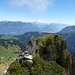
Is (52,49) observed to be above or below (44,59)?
above

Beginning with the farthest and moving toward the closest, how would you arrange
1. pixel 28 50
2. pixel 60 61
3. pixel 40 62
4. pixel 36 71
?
pixel 60 61 → pixel 28 50 → pixel 40 62 → pixel 36 71

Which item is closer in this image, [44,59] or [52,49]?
[44,59]

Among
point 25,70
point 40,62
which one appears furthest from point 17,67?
point 40,62

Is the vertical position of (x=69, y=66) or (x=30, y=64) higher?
(x=30, y=64)

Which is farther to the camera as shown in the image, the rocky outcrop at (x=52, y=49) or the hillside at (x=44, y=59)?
the rocky outcrop at (x=52, y=49)

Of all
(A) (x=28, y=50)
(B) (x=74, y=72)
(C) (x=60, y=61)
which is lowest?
(B) (x=74, y=72)

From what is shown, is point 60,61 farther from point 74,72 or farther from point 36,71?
point 36,71

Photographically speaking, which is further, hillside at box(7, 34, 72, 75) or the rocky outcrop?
the rocky outcrop

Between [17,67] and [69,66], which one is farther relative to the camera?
[69,66]
